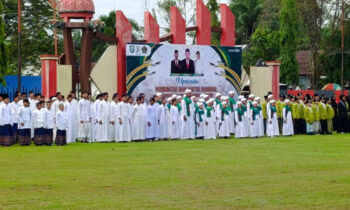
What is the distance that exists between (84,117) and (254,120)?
22.7 ft

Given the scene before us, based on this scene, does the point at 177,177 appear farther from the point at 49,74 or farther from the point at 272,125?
the point at 272,125

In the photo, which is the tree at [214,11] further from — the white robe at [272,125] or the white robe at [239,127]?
the white robe at [239,127]

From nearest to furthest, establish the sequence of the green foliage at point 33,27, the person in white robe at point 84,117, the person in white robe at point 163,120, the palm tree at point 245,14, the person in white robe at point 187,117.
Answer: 1. the person in white robe at point 84,117
2. the person in white robe at point 163,120
3. the person in white robe at point 187,117
4. the green foliage at point 33,27
5. the palm tree at point 245,14

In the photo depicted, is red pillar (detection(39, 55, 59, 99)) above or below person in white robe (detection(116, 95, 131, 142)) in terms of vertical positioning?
above

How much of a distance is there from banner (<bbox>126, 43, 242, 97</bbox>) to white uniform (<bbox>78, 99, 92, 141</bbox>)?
263 cm

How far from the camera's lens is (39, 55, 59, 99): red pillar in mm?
28203

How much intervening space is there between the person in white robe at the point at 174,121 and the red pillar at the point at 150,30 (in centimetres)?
294

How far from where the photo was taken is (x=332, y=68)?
60969 millimetres

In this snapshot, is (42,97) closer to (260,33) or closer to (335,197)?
(335,197)

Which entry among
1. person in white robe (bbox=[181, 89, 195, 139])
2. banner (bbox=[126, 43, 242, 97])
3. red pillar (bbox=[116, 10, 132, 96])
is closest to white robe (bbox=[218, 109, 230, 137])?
person in white robe (bbox=[181, 89, 195, 139])

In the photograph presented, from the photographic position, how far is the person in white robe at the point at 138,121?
2805cm

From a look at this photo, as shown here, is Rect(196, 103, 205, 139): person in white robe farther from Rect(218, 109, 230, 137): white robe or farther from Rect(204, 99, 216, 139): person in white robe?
Rect(218, 109, 230, 137): white robe

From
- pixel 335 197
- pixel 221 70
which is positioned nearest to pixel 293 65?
pixel 221 70

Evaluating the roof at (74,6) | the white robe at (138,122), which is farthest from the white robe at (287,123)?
the roof at (74,6)
